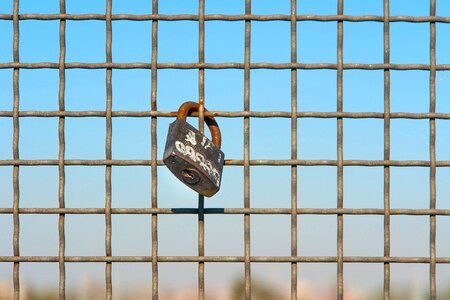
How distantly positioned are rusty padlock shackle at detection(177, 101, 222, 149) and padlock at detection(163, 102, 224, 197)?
9 cm

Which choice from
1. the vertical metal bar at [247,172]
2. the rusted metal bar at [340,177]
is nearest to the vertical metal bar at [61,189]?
the vertical metal bar at [247,172]

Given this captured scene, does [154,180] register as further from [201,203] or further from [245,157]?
[245,157]

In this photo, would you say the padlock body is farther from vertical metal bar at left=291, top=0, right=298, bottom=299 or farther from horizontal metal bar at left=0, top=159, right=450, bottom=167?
vertical metal bar at left=291, top=0, right=298, bottom=299

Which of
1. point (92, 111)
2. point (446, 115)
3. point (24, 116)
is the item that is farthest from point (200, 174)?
point (446, 115)

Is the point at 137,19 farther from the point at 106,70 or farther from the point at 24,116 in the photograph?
the point at 24,116

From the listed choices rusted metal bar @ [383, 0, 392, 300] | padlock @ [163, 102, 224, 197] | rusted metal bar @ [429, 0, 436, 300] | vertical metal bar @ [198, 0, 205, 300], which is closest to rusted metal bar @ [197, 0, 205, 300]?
vertical metal bar @ [198, 0, 205, 300]

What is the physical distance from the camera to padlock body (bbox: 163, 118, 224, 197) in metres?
3.17

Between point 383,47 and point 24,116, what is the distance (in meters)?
1.59

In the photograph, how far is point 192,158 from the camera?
10.4 feet

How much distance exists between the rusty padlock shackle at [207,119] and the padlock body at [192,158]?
12 cm

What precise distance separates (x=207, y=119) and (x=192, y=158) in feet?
1.07

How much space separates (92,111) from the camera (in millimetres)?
3500

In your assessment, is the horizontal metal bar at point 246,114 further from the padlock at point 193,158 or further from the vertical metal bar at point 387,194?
the padlock at point 193,158

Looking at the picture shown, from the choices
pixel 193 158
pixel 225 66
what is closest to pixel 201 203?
pixel 193 158
